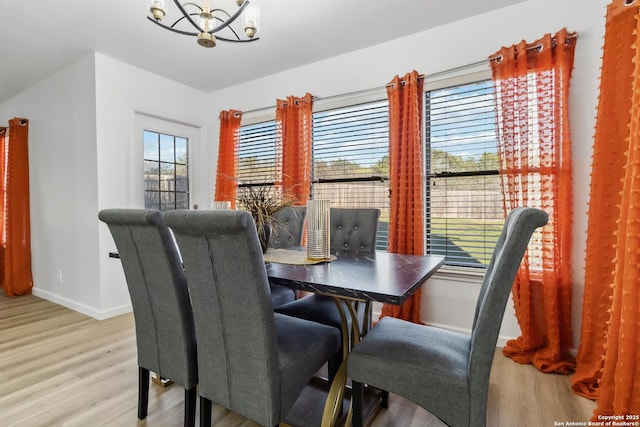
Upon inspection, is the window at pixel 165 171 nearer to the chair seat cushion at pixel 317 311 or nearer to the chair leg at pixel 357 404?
the chair seat cushion at pixel 317 311

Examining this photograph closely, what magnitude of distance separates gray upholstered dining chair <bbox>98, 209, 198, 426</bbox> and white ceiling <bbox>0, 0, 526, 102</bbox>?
1788 mm

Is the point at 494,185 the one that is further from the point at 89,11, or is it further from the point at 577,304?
the point at 89,11

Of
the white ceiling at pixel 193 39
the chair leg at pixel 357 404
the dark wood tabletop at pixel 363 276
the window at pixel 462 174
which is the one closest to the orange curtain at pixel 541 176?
the window at pixel 462 174

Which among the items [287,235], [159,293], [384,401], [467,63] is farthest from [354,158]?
[159,293]

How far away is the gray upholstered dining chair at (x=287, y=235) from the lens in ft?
7.72

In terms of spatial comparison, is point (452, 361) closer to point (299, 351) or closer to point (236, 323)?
point (299, 351)

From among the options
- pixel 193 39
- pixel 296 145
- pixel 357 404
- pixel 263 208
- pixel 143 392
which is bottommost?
pixel 143 392

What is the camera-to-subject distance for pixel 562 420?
1571 mm

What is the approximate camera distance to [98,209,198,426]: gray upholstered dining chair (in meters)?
1.29

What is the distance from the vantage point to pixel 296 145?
3.23 meters

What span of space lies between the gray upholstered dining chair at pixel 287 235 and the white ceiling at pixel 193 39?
1.50 metres

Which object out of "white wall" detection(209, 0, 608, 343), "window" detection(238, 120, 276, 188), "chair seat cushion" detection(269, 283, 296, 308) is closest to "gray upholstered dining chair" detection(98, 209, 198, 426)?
"chair seat cushion" detection(269, 283, 296, 308)

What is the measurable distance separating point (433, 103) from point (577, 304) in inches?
71.6

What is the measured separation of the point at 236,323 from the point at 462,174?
2142mm
